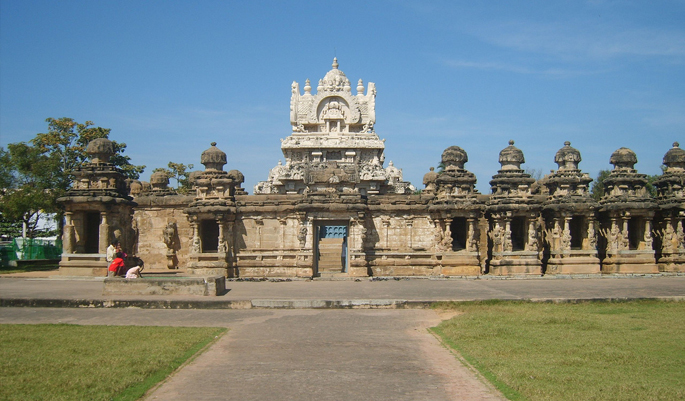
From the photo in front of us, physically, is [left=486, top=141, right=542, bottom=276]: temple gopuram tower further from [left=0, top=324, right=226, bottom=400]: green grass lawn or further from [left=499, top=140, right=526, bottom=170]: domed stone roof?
[left=0, top=324, right=226, bottom=400]: green grass lawn

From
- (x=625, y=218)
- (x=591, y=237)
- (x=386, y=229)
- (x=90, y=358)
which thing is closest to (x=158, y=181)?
(x=386, y=229)

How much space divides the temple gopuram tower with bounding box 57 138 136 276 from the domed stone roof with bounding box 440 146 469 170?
12.0 metres

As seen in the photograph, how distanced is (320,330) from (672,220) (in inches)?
745

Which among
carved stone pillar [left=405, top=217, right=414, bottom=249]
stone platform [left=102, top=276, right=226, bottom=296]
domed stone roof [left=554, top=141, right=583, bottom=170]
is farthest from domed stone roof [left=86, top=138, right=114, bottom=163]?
domed stone roof [left=554, top=141, right=583, bottom=170]

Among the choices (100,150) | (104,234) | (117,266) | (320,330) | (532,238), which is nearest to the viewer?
(320,330)

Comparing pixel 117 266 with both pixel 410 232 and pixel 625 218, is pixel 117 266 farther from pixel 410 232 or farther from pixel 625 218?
pixel 625 218

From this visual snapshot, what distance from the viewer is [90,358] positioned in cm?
909

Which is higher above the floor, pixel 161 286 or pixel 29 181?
pixel 29 181

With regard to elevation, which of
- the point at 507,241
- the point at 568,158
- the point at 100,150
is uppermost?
the point at 100,150

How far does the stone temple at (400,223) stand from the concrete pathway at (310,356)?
27.1ft

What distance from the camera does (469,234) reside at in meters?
23.0

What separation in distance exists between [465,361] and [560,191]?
17.0 metres

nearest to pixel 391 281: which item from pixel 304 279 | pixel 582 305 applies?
pixel 304 279

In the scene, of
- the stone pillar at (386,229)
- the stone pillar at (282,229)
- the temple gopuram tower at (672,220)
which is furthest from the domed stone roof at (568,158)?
the stone pillar at (282,229)
